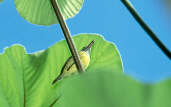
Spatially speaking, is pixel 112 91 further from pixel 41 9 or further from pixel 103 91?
pixel 41 9

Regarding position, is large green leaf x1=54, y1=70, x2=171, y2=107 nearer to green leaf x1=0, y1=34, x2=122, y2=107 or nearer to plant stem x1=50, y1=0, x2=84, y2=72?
plant stem x1=50, y1=0, x2=84, y2=72

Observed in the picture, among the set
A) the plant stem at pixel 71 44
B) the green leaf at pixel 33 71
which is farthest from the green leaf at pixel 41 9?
the plant stem at pixel 71 44

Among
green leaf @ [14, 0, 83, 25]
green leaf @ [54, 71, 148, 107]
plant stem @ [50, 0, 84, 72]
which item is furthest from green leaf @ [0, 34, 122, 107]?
green leaf @ [54, 71, 148, 107]

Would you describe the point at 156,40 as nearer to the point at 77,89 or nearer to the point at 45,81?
the point at 77,89

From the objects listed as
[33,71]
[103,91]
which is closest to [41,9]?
[33,71]

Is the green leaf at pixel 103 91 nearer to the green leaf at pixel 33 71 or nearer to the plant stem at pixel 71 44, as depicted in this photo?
the plant stem at pixel 71 44

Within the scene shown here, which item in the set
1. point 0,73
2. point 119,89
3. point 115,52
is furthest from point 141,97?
point 0,73
